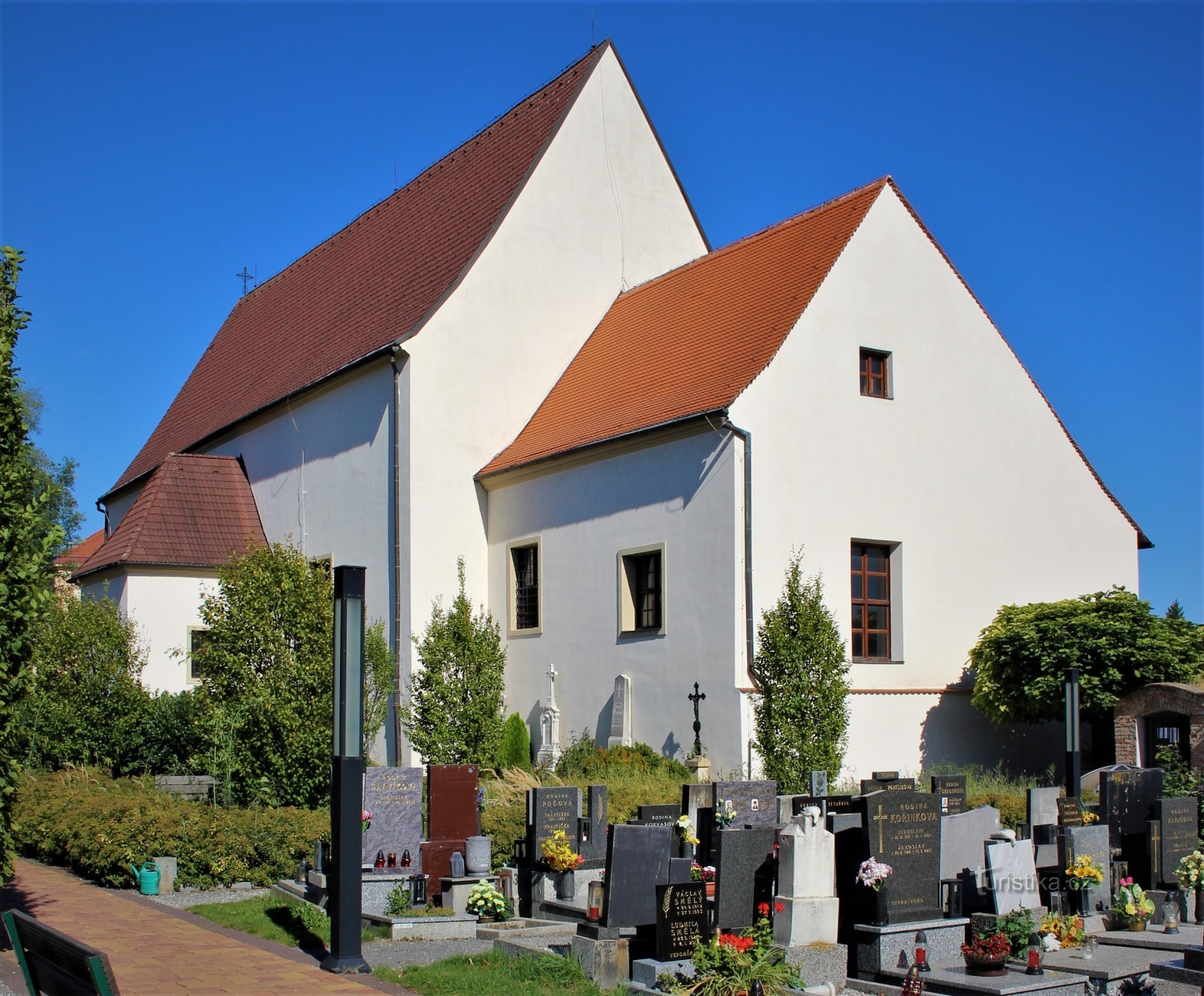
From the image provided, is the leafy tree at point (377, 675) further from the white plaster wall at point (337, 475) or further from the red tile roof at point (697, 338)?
the red tile roof at point (697, 338)

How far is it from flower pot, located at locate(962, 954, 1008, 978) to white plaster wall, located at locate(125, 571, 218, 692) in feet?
65.8

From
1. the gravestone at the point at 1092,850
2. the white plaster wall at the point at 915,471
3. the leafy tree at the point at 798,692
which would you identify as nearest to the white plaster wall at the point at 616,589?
the leafy tree at the point at 798,692

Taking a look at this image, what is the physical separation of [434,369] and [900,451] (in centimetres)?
832

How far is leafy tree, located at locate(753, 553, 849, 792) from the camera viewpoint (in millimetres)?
17172

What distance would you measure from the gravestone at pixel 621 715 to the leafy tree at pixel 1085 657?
5441 mm

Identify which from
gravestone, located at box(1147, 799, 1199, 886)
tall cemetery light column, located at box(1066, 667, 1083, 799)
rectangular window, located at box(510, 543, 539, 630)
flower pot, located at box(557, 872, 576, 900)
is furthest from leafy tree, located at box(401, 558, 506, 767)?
gravestone, located at box(1147, 799, 1199, 886)

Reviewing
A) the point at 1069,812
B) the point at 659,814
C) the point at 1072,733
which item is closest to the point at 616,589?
the point at 1072,733

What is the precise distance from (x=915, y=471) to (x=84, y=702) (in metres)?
13.8

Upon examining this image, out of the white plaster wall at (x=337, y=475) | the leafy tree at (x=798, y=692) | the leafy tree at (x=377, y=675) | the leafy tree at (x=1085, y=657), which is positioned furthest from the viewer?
the white plaster wall at (x=337, y=475)

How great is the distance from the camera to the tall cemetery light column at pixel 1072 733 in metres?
16.3

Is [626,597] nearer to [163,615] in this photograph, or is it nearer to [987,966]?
[987,966]

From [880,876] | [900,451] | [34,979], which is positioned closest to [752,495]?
[900,451]

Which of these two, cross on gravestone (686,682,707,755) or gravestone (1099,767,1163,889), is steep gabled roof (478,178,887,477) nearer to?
cross on gravestone (686,682,707,755)

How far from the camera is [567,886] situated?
12586 millimetres
